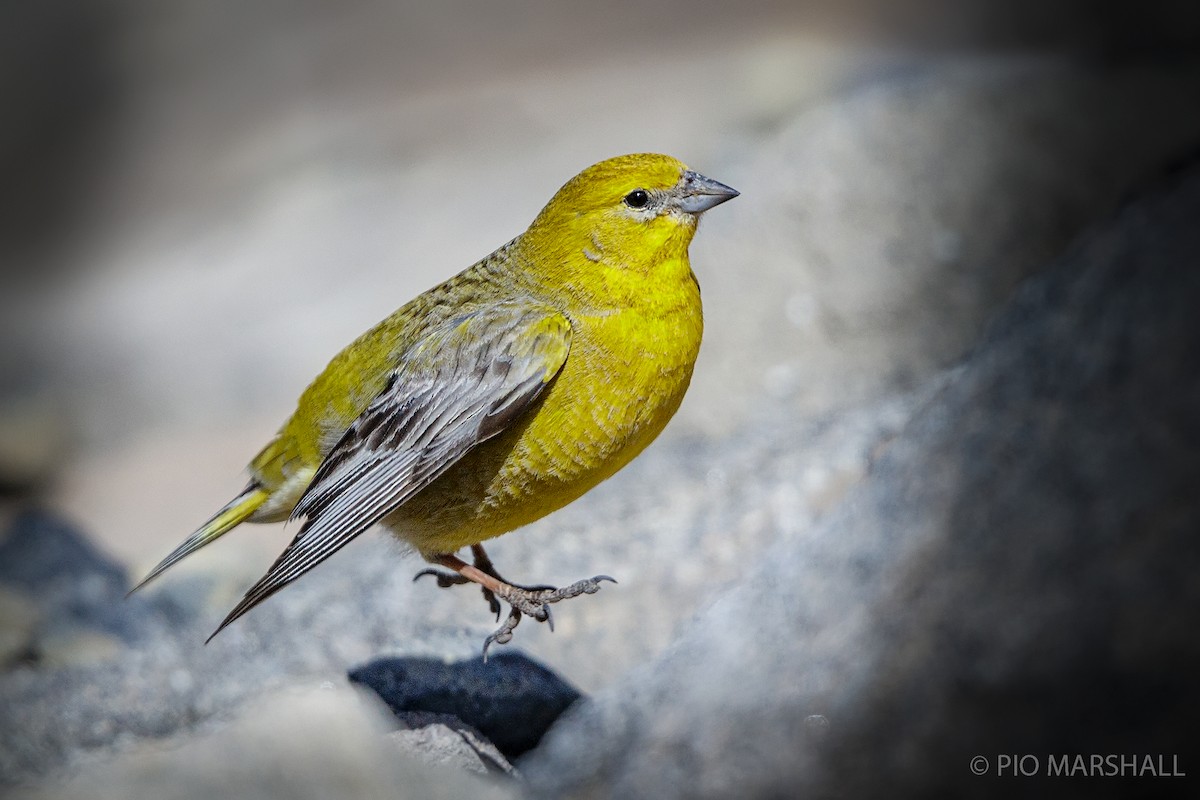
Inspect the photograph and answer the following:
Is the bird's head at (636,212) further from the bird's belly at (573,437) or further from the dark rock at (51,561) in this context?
the dark rock at (51,561)

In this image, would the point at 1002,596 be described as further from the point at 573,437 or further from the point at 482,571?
the point at 482,571

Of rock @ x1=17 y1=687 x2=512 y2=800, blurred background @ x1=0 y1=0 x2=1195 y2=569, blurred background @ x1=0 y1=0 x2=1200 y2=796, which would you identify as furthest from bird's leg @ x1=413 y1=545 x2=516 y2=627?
blurred background @ x1=0 y1=0 x2=1195 y2=569

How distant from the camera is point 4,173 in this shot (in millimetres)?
8188

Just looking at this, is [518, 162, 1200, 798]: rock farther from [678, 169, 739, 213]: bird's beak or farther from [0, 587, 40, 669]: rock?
[0, 587, 40, 669]: rock

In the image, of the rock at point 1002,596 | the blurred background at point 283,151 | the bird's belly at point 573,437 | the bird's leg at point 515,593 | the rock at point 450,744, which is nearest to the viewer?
the rock at point 1002,596

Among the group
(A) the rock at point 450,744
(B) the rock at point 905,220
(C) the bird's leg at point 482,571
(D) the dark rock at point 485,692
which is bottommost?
(A) the rock at point 450,744

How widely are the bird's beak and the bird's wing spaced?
49 centimetres

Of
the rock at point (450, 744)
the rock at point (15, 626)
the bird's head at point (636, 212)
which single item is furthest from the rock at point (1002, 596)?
the rock at point (15, 626)

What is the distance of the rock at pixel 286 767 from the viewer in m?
2.42

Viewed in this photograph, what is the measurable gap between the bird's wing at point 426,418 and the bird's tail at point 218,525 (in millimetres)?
290

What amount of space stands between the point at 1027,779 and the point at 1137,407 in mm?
697

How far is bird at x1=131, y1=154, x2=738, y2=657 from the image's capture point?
10.6ft

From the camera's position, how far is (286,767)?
2465 millimetres

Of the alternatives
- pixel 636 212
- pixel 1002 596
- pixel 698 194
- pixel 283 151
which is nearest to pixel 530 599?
pixel 636 212
